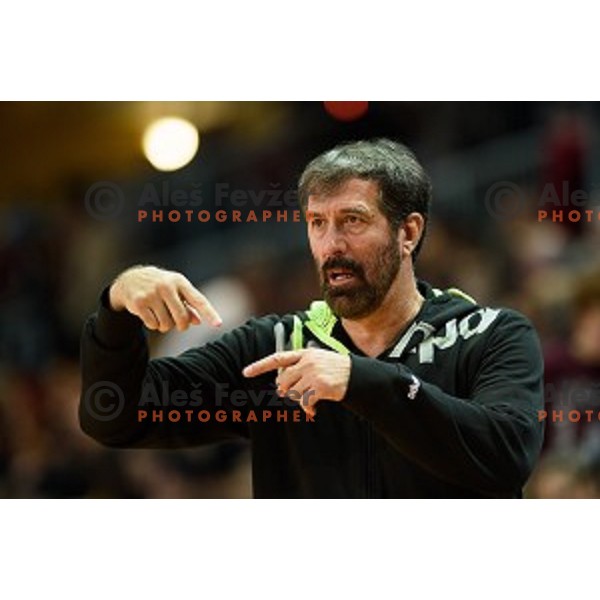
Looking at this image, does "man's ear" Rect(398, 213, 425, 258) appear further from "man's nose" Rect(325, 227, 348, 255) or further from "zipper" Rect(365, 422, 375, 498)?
"zipper" Rect(365, 422, 375, 498)

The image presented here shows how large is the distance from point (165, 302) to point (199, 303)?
0.06 m

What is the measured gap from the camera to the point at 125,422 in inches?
79.8

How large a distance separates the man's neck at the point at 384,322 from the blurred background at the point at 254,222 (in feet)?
0.80

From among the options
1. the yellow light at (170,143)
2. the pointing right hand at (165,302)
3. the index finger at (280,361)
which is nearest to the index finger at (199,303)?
the pointing right hand at (165,302)

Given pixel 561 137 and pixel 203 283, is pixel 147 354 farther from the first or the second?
pixel 561 137

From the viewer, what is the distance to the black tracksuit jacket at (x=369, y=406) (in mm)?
Answer: 1840

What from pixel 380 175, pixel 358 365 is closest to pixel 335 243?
pixel 380 175

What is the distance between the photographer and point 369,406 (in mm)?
1803

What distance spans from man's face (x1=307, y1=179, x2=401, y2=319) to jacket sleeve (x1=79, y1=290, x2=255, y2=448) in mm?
195

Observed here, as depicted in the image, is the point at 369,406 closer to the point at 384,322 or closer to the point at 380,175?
the point at 384,322

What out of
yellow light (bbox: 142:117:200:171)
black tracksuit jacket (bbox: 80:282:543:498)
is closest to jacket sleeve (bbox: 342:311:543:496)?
black tracksuit jacket (bbox: 80:282:543:498)

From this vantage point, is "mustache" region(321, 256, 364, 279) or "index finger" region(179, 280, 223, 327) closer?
"index finger" region(179, 280, 223, 327)

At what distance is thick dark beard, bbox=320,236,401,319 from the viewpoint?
2.08 m

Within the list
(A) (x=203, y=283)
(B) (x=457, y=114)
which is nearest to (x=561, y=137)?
(B) (x=457, y=114)
